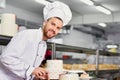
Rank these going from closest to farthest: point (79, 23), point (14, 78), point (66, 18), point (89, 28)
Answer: point (14, 78) < point (66, 18) < point (79, 23) < point (89, 28)

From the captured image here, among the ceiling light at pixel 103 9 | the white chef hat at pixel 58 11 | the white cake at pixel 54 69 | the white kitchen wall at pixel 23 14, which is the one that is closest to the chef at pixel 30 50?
the white chef hat at pixel 58 11

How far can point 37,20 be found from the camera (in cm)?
841

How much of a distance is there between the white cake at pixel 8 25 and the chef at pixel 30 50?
22 cm

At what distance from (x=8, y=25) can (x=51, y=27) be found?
0.33 metres

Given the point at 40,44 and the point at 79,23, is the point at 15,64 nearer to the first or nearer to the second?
the point at 40,44

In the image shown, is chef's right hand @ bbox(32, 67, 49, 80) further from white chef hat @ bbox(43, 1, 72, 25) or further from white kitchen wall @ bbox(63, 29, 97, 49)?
white kitchen wall @ bbox(63, 29, 97, 49)

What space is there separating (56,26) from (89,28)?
8.93 m

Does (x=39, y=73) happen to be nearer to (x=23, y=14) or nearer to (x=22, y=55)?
(x=22, y=55)

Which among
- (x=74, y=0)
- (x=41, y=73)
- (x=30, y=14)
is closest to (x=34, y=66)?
(x=41, y=73)

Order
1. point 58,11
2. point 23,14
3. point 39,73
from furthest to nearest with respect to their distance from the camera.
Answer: point 23,14 < point 58,11 < point 39,73

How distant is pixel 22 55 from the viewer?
1303 millimetres

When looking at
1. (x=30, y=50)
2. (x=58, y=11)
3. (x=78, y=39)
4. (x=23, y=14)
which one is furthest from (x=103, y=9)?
(x=30, y=50)

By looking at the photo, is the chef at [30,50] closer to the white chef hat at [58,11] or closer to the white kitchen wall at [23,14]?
the white chef hat at [58,11]

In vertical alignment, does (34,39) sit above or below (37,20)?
below
